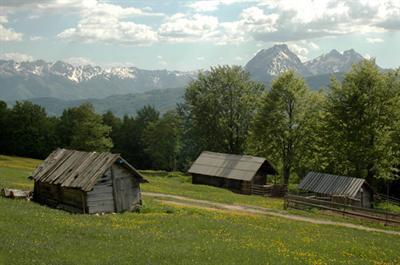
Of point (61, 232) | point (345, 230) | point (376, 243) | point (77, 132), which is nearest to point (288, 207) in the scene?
point (345, 230)

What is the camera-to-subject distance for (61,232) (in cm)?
2761

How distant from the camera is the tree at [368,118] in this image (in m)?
63.4

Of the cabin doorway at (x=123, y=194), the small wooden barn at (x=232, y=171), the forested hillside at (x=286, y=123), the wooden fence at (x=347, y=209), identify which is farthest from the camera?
the small wooden barn at (x=232, y=171)

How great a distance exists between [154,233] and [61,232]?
18.5 ft

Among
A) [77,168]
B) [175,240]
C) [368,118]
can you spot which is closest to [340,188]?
[368,118]

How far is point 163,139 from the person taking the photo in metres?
121

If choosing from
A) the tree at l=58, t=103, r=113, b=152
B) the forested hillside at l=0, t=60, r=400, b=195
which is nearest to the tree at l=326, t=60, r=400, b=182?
the forested hillside at l=0, t=60, r=400, b=195

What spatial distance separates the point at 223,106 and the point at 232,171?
20.2 m

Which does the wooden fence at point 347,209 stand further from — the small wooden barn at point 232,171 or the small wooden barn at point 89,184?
the small wooden barn at point 89,184

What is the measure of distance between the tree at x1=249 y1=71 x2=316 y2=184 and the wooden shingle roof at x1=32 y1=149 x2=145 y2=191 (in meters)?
37.0

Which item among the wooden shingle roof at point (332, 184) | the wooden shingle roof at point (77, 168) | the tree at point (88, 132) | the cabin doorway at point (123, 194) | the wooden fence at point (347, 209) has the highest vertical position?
the tree at point (88, 132)

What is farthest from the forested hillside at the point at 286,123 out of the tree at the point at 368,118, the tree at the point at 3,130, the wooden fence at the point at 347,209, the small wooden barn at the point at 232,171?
the wooden fence at the point at 347,209

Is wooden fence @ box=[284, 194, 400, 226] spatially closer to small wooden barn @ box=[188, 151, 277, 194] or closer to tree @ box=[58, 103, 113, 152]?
small wooden barn @ box=[188, 151, 277, 194]

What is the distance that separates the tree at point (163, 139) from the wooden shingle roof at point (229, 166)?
139ft
